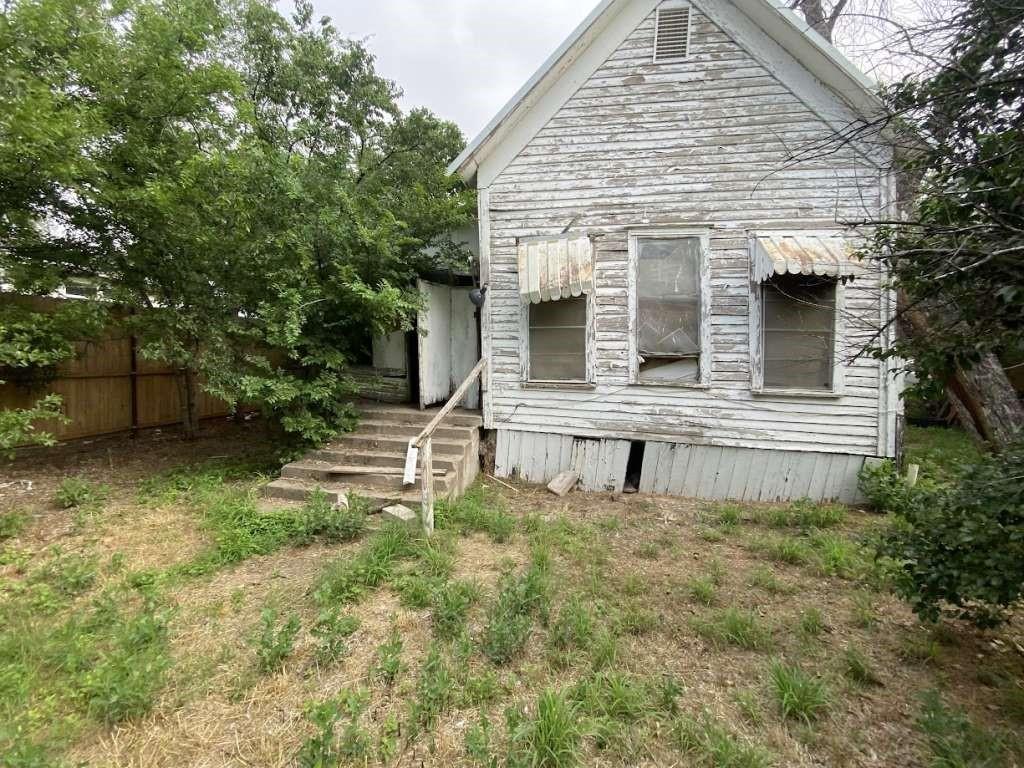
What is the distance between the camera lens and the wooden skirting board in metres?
5.61

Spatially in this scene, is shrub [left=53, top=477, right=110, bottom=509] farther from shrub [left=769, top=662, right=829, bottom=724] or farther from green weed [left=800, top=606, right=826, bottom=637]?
green weed [left=800, top=606, right=826, bottom=637]

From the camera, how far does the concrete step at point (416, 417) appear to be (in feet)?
21.1

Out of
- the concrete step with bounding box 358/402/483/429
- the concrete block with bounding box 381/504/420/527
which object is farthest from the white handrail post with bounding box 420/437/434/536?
the concrete step with bounding box 358/402/483/429

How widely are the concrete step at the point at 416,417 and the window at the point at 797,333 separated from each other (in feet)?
13.0

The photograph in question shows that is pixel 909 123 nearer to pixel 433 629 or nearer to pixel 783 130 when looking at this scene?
pixel 783 130

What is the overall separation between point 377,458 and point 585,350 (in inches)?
122

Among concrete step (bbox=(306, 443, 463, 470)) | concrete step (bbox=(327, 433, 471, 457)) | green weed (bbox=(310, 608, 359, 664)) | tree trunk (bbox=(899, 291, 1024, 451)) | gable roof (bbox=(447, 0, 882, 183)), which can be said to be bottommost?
green weed (bbox=(310, 608, 359, 664))

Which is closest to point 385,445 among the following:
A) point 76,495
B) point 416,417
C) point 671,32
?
point 416,417

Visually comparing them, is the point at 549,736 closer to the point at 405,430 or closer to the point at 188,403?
the point at 405,430

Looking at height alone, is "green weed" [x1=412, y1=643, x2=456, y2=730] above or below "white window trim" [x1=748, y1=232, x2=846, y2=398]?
below

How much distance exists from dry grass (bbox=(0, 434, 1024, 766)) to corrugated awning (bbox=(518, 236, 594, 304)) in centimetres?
284

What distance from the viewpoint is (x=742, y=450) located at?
5.80m

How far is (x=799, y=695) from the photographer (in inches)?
93.6

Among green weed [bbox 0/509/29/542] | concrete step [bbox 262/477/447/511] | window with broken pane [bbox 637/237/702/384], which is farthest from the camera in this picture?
window with broken pane [bbox 637/237/702/384]
